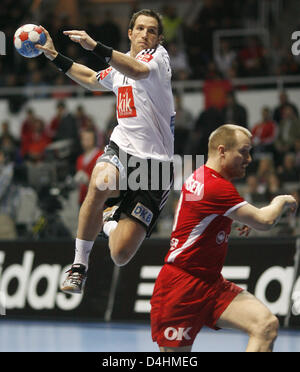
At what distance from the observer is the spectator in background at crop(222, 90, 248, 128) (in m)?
15.0

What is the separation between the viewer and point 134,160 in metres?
7.20

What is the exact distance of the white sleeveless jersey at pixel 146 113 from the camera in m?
7.23

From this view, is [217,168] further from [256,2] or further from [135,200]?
[256,2]

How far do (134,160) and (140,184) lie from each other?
24 centimetres

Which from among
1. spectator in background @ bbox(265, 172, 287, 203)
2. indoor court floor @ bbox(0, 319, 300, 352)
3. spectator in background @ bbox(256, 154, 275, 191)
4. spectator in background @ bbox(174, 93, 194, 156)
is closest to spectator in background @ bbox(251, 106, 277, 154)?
spectator in background @ bbox(174, 93, 194, 156)

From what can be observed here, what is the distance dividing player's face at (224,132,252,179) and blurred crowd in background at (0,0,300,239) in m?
6.34

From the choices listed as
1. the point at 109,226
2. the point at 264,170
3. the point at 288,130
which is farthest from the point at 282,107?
the point at 109,226

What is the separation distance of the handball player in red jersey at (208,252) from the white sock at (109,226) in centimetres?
99

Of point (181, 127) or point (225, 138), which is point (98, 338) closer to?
point (225, 138)

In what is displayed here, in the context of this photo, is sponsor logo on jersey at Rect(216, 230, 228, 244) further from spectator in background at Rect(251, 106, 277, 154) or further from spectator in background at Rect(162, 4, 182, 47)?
spectator in background at Rect(162, 4, 182, 47)

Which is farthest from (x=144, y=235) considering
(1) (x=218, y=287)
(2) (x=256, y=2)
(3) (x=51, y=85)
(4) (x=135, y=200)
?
(2) (x=256, y=2)

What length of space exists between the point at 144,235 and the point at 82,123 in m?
9.96

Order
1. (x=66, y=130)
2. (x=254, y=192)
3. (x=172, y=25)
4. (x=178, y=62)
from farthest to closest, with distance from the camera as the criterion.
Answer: (x=172, y=25)
(x=178, y=62)
(x=66, y=130)
(x=254, y=192)

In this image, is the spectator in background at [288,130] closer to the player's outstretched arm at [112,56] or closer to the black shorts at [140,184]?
the black shorts at [140,184]
